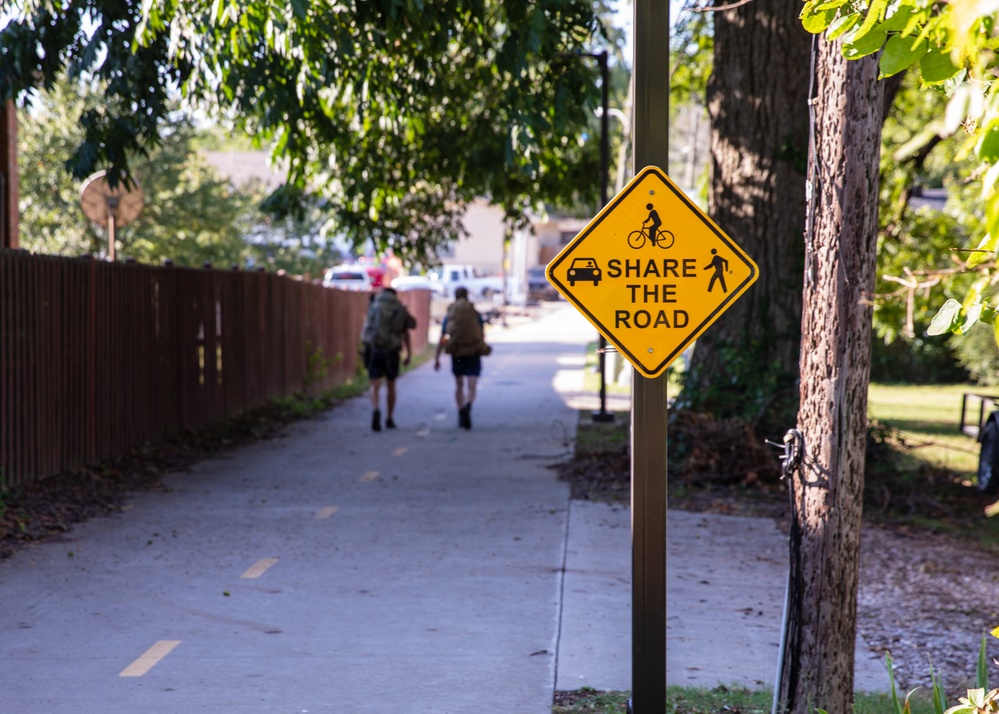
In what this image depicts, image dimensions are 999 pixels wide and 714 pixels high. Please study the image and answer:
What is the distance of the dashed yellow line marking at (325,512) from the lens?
31.9ft

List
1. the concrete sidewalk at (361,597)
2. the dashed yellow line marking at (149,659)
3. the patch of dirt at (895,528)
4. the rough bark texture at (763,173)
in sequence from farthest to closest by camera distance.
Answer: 1. the rough bark texture at (763,173)
2. the patch of dirt at (895,528)
3. the dashed yellow line marking at (149,659)
4. the concrete sidewalk at (361,597)

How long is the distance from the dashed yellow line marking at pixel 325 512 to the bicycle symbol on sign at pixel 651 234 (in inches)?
219

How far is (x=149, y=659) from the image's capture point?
19.4 ft

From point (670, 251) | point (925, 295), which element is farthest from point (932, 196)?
point (670, 251)

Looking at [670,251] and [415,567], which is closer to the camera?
[670,251]

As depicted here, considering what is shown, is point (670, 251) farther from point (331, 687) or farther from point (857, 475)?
point (331, 687)

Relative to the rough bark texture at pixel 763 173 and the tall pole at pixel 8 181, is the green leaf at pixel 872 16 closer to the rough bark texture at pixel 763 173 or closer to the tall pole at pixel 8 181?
the rough bark texture at pixel 763 173

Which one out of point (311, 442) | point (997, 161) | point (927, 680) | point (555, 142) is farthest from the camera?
point (311, 442)

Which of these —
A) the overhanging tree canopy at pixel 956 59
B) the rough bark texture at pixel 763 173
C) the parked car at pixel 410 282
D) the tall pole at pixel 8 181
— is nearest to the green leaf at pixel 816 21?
the overhanging tree canopy at pixel 956 59

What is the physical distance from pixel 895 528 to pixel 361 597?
5137 mm

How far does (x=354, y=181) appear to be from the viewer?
49.1 ft

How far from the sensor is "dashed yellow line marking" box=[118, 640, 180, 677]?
5715mm

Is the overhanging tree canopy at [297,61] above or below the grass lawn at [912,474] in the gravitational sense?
above

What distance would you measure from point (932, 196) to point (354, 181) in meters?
26.3
